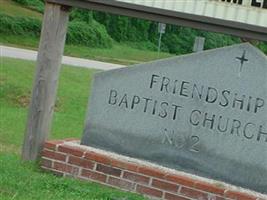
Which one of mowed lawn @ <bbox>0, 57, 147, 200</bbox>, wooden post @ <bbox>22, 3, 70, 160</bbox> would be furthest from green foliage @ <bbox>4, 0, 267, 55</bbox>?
wooden post @ <bbox>22, 3, 70, 160</bbox>

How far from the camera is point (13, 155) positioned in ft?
28.6

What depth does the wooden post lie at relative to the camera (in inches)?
300

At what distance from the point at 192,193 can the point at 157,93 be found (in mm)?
1154

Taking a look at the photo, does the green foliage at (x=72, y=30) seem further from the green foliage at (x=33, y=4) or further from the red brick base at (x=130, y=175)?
the red brick base at (x=130, y=175)

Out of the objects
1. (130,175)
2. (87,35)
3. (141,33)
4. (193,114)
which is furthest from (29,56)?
(141,33)

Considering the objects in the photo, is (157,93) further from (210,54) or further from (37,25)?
(37,25)

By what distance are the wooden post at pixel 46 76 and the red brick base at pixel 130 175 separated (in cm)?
28

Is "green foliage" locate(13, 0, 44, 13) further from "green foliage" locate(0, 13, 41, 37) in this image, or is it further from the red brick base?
the red brick base

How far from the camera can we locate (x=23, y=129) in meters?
11.2

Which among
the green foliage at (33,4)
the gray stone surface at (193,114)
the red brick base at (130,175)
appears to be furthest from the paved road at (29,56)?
the green foliage at (33,4)

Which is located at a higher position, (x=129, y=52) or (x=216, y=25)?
(x=216, y=25)

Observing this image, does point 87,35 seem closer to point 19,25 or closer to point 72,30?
point 72,30

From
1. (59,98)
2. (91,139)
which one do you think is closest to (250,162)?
(91,139)

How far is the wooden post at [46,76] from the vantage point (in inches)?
300
